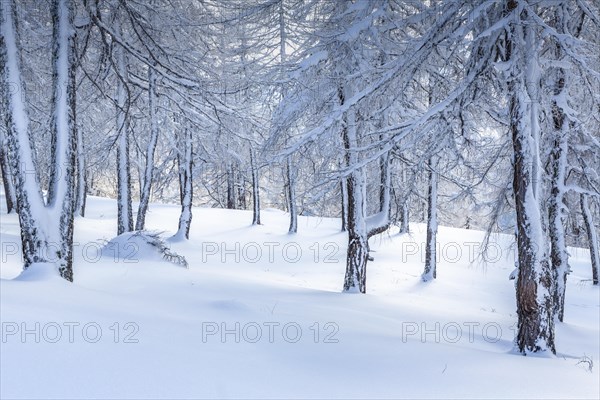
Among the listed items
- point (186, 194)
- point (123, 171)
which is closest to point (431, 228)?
point (186, 194)

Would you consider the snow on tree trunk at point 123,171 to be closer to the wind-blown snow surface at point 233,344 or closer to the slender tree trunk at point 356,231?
the wind-blown snow surface at point 233,344

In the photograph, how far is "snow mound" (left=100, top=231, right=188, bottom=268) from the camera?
31.9 ft

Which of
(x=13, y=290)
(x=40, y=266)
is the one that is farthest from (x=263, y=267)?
(x=13, y=290)

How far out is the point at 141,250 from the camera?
9875 millimetres

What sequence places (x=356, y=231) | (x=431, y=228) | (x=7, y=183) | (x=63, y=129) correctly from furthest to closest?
(x=7, y=183), (x=431, y=228), (x=356, y=231), (x=63, y=129)

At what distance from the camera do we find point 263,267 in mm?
14797

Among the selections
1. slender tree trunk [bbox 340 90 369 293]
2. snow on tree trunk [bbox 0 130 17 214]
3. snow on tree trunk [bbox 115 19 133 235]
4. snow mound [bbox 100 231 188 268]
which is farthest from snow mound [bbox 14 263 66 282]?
snow on tree trunk [bbox 0 130 17 214]

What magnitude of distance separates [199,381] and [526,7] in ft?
16.1

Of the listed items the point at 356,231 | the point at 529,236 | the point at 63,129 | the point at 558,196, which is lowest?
the point at 356,231

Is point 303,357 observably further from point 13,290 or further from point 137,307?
point 13,290

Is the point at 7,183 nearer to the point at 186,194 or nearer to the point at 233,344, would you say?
the point at 186,194

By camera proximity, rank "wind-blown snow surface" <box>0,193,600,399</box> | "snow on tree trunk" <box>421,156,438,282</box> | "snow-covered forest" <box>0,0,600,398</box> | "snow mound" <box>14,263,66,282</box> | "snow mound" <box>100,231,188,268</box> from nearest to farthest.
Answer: "wind-blown snow surface" <box>0,193,600,399</box>, "snow-covered forest" <box>0,0,600,398</box>, "snow mound" <box>14,263,66,282</box>, "snow mound" <box>100,231,188,268</box>, "snow on tree trunk" <box>421,156,438,282</box>

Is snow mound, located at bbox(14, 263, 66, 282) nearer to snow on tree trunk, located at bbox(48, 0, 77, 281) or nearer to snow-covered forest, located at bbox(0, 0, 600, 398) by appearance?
snow-covered forest, located at bbox(0, 0, 600, 398)

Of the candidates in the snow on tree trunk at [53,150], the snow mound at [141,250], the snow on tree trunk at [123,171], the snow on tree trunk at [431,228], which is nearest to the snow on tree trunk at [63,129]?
the snow on tree trunk at [53,150]
